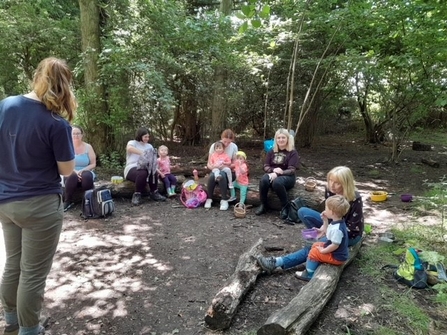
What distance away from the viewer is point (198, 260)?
3.39m

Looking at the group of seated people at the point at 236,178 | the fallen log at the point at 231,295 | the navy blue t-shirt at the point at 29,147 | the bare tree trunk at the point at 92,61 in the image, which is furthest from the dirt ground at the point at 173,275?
the bare tree trunk at the point at 92,61

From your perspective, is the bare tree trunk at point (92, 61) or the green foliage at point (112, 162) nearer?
the bare tree trunk at point (92, 61)

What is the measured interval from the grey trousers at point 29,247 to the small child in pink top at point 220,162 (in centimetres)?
322

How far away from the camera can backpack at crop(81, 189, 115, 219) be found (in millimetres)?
4480

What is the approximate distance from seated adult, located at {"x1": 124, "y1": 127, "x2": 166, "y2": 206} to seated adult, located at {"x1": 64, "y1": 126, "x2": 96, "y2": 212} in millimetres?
563

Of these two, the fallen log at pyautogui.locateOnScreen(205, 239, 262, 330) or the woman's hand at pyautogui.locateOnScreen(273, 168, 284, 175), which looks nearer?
the fallen log at pyautogui.locateOnScreen(205, 239, 262, 330)

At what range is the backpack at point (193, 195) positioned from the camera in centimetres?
514

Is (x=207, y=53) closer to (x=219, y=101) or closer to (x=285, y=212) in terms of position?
(x=219, y=101)

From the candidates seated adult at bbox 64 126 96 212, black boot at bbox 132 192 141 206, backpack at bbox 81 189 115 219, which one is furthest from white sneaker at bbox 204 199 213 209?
seated adult at bbox 64 126 96 212

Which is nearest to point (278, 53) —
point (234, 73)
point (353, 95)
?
point (234, 73)

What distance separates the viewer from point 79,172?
477cm

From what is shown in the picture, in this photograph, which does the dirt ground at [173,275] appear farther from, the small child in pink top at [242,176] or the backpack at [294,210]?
the small child in pink top at [242,176]

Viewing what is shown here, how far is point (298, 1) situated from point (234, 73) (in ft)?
7.30

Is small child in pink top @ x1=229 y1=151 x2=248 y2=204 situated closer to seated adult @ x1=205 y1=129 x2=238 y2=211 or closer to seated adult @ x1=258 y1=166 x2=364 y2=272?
seated adult @ x1=205 y1=129 x2=238 y2=211
